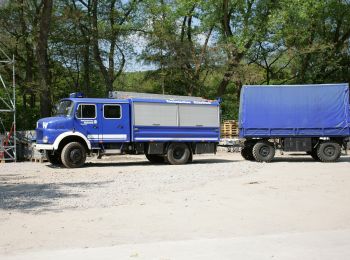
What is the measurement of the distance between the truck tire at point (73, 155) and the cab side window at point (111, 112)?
1.75 metres

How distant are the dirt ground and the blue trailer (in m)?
7.25

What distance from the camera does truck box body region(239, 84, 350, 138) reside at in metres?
Answer: 24.6

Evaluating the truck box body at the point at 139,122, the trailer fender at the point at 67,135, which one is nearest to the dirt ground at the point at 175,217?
the trailer fender at the point at 67,135

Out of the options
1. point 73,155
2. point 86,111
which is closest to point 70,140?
point 73,155

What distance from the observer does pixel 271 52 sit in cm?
4409

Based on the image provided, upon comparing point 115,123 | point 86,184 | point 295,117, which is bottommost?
point 86,184

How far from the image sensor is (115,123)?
22.2m

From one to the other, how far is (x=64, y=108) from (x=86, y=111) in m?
1.05

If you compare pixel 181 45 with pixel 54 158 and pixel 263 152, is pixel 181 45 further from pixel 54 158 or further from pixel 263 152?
pixel 54 158

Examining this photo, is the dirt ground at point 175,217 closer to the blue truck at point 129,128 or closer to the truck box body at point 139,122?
the blue truck at point 129,128

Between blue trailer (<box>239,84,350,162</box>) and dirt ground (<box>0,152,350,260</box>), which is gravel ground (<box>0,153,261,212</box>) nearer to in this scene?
dirt ground (<box>0,152,350,260</box>)

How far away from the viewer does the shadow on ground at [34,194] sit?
11.4 m

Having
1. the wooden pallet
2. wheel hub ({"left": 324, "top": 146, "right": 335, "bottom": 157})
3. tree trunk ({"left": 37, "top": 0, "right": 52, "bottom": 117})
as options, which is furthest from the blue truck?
the wooden pallet

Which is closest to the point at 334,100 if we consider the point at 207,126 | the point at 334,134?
the point at 334,134
